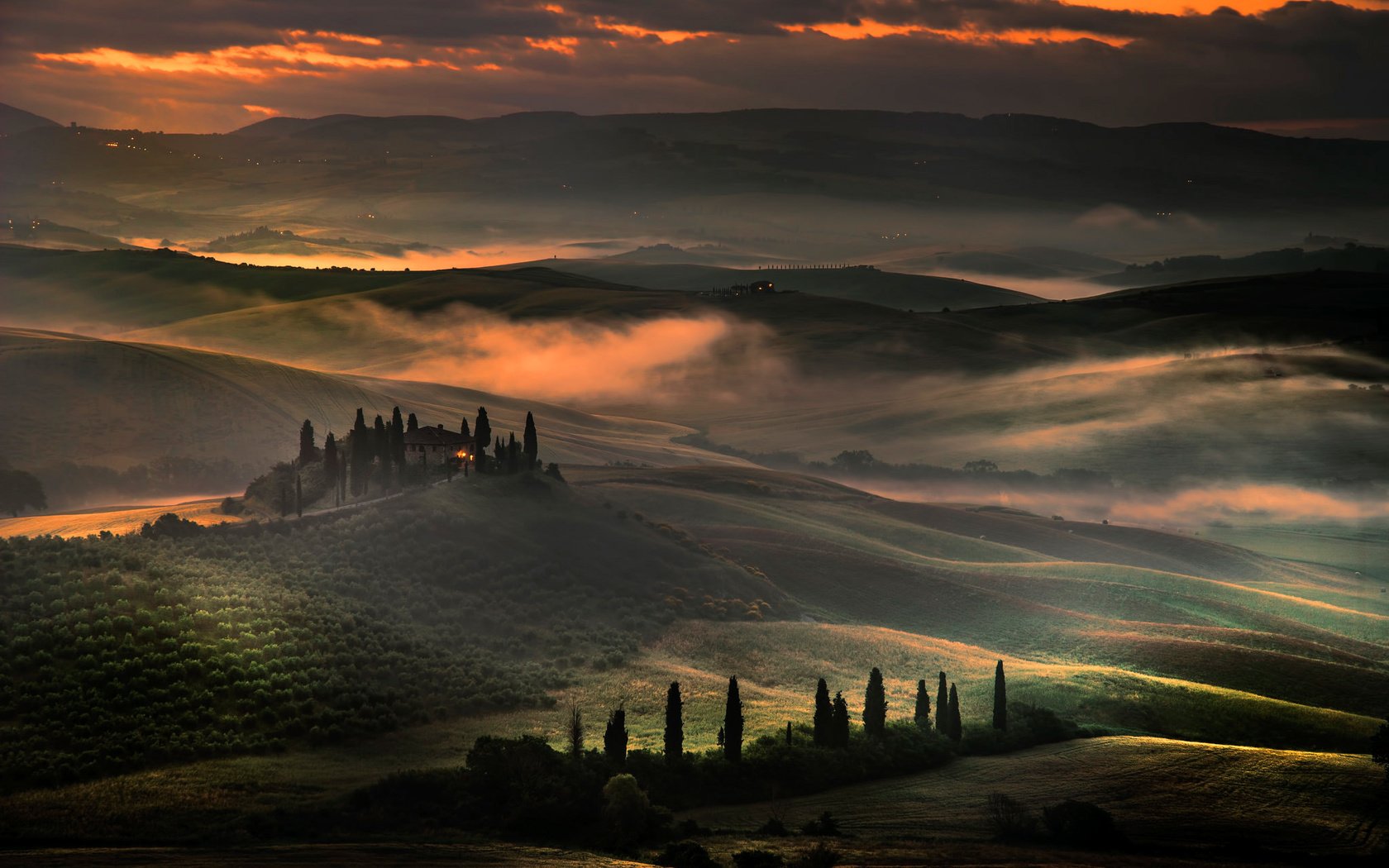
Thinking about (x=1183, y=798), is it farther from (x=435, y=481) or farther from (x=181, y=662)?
(x=435, y=481)

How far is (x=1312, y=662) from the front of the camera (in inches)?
5059

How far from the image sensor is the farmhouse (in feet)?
483

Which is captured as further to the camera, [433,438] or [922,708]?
[433,438]

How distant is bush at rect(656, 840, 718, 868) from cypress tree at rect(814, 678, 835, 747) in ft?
71.9

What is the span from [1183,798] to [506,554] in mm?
64820

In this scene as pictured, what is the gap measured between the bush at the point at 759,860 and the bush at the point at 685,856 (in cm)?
122

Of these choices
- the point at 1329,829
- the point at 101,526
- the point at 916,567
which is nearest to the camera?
the point at 1329,829

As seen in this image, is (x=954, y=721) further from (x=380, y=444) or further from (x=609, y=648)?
(x=380, y=444)

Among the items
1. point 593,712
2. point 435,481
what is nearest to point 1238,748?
point 593,712

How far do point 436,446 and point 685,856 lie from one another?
83097 millimetres

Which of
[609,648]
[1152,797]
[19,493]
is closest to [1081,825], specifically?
[1152,797]

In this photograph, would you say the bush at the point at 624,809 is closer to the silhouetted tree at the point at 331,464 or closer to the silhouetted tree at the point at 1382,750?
the silhouetted tree at the point at 1382,750

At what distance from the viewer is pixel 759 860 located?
230ft

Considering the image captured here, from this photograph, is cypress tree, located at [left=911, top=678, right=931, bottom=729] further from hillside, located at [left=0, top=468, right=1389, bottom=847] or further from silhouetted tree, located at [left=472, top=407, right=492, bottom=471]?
silhouetted tree, located at [left=472, top=407, right=492, bottom=471]
